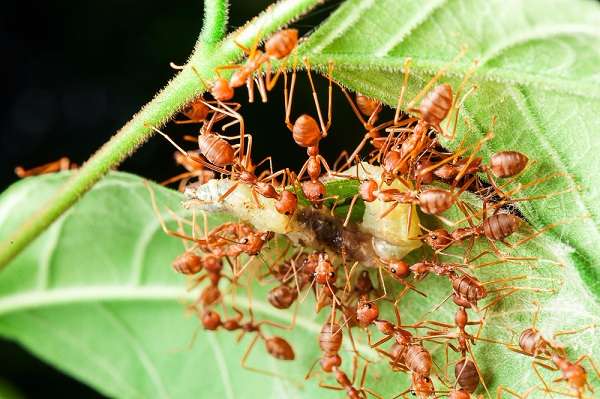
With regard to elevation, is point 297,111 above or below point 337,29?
above

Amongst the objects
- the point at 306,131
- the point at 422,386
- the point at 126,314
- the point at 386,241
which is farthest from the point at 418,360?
the point at 126,314

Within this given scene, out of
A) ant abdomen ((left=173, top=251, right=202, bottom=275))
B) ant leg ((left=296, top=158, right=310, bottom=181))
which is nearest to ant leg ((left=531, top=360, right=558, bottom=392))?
ant leg ((left=296, top=158, right=310, bottom=181))

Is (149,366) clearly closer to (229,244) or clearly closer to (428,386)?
(229,244)

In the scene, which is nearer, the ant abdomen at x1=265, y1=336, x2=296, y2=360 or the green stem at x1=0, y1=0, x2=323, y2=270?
the green stem at x1=0, y1=0, x2=323, y2=270

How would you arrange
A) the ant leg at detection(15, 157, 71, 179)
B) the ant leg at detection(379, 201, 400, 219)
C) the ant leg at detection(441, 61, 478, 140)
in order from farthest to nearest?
the ant leg at detection(15, 157, 71, 179)
the ant leg at detection(379, 201, 400, 219)
the ant leg at detection(441, 61, 478, 140)

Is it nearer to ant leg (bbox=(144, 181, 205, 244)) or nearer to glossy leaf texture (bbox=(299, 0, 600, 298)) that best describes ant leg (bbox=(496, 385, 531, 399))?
glossy leaf texture (bbox=(299, 0, 600, 298))

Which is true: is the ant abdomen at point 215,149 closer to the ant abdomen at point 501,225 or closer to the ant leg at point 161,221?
the ant leg at point 161,221

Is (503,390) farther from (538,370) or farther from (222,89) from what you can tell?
(222,89)

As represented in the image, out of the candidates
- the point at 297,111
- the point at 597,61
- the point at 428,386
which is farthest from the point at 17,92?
the point at 597,61
